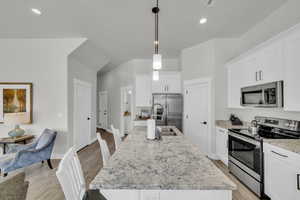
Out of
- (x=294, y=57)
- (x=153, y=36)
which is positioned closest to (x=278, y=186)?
→ (x=294, y=57)

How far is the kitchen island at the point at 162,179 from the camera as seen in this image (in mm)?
861

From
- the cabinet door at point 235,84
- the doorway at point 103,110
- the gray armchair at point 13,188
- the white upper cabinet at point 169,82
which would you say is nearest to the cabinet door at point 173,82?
the white upper cabinet at point 169,82

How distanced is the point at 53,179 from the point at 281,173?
137 inches

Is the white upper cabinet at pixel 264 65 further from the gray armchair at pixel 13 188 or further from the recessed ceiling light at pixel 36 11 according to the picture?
the recessed ceiling light at pixel 36 11

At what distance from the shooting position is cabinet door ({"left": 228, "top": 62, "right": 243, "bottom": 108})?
9.70 ft

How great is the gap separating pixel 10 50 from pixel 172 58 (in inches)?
178

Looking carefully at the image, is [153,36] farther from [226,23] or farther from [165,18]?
[226,23]

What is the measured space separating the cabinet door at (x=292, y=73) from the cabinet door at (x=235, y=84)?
39.7 inches

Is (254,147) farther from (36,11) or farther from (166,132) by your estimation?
(36,11)

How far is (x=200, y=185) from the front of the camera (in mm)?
857

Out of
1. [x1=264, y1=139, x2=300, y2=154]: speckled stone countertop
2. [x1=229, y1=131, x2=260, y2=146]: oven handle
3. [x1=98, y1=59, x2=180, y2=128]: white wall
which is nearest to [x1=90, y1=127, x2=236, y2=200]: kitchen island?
[x1=264, y1=139, x2=300, y2=154]: speckled stone countertop

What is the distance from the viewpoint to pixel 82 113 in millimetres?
4332

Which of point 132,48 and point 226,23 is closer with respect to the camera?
point 226,23

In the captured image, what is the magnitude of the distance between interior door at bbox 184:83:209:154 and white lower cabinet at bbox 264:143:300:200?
180 cm
